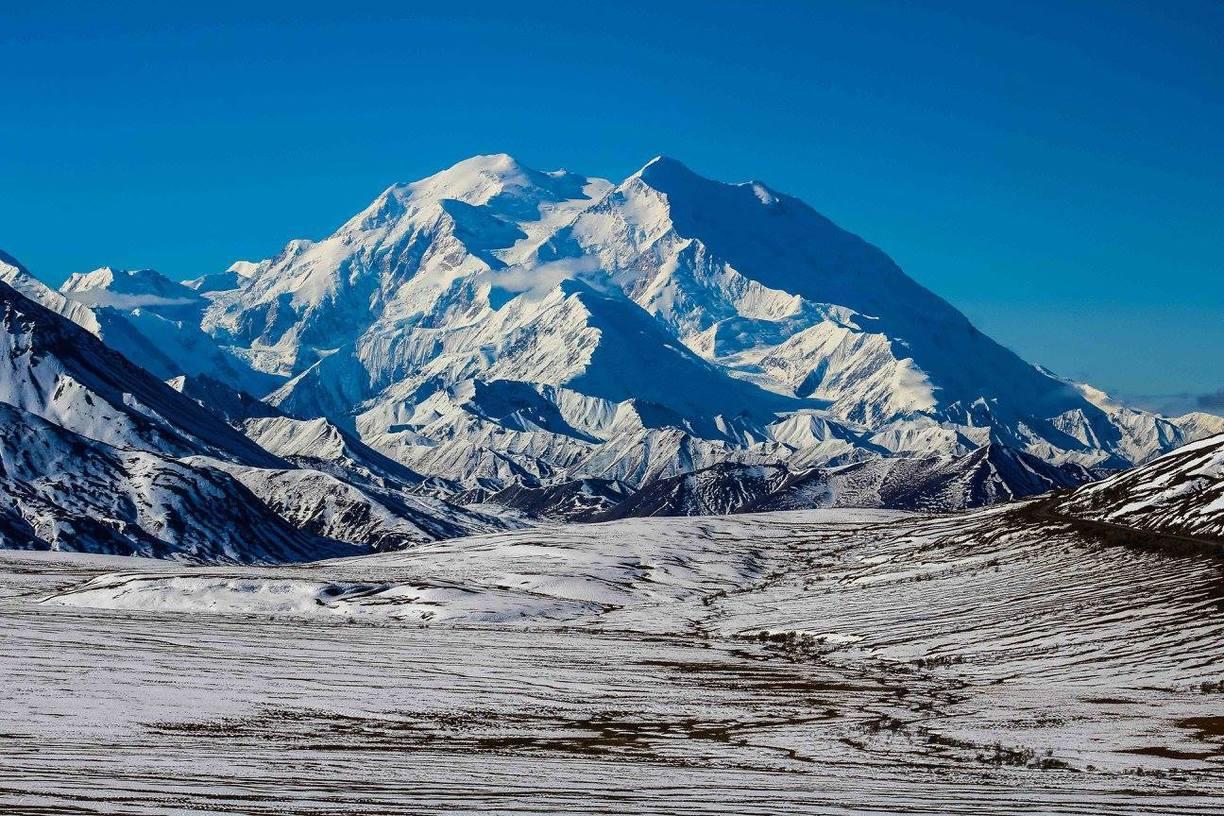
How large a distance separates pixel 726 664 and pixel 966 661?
927 inches

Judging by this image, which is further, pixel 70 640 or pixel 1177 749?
pixel 70 640

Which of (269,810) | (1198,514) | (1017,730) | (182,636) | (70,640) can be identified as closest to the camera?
(269,810)

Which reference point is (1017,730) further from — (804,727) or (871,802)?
(871,802)

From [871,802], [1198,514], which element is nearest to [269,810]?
[871,802]

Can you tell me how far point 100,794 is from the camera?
62500mm

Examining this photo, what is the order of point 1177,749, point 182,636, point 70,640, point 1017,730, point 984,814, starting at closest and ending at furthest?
point 984,814, point 1177,749, point 1017,730, point 70,640, point 182,636

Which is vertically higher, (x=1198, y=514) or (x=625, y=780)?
(x=1198, y=514)

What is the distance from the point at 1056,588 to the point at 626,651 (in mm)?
52733

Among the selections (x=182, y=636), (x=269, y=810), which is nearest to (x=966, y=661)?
(x=182, y=636)

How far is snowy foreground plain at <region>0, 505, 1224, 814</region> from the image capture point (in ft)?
227

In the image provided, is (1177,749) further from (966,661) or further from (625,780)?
(966,661)

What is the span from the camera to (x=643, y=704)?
116m

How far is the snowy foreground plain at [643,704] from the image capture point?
69188mm

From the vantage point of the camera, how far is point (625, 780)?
73875 millimetres
